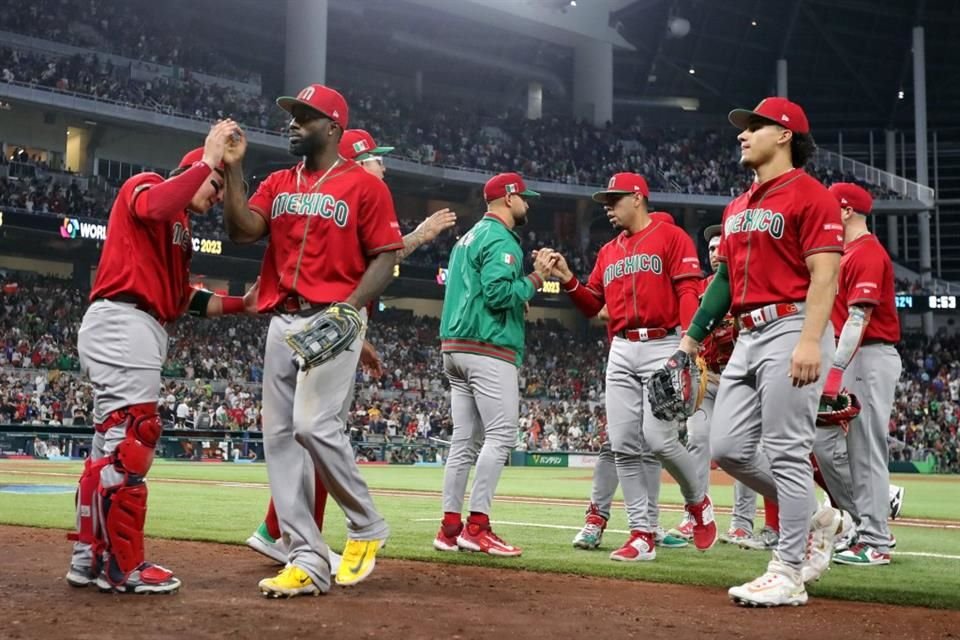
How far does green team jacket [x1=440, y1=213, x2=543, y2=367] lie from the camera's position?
6594 millimetres

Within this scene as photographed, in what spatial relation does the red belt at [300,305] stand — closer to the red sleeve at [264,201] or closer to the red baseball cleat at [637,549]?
the red sleeve at [264,201]

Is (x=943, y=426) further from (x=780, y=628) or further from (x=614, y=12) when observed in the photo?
(x=780, y=628)

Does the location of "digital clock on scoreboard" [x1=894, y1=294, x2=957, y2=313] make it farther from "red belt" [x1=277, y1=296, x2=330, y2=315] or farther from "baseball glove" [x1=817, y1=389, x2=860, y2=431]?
"red belt" [x1=277, y1=296, x2=330, y2=315]

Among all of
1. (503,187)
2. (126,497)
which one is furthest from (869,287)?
(126,497)

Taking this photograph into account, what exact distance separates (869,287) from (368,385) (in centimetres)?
2876

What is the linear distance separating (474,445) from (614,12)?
43845 mm

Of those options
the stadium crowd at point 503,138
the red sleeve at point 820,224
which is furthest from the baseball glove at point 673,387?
the stadium crowd at point 503,138

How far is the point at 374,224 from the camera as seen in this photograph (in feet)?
16.6

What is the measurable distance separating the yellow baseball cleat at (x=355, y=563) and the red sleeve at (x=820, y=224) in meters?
2.39

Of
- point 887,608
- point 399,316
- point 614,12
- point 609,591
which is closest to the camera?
point 887,608

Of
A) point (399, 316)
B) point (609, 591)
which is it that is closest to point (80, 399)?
point (399, 316)

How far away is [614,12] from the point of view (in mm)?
47906

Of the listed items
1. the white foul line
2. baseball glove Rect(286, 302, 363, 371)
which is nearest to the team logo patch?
the white foul line

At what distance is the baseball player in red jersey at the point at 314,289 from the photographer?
15.8 ft
